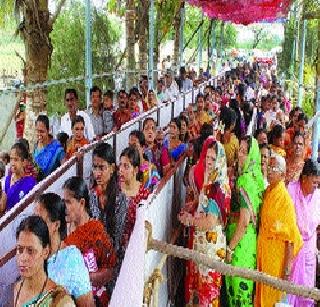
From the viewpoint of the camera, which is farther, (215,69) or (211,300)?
(215,69)

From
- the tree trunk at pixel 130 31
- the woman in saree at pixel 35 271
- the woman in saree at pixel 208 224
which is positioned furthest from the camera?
the tree trunk at pixel 130 31

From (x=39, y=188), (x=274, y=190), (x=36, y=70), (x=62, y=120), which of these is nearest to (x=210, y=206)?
(x=274, y=190)

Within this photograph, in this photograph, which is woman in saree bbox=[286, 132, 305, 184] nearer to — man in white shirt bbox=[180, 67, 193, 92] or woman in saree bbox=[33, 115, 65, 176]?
woman in saree bbox=[33, 115, 65, 176]

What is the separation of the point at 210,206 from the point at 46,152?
179cm

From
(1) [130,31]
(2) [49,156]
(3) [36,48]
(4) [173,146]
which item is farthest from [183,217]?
(1) [130,31]

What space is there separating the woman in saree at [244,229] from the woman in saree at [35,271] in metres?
1.81

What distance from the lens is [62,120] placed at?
21.1 feet

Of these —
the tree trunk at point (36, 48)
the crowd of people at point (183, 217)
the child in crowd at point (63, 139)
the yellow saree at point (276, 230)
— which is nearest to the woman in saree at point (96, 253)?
the crowd of people at point (183, 217)

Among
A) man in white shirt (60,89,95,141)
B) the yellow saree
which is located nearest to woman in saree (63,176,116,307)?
the yellow saree

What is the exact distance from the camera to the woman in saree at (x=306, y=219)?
4539 mm

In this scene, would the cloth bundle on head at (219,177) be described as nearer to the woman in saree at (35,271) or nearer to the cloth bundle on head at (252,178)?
the cloth bundle on head at (252,178)

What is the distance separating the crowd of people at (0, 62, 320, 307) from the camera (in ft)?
8.28

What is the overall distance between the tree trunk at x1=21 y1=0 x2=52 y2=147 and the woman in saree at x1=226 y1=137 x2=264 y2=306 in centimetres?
456

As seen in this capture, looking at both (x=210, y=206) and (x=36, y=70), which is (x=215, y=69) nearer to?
(x=36, y=70)
